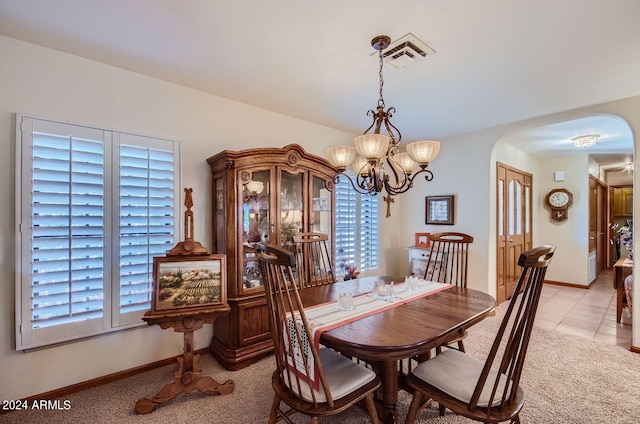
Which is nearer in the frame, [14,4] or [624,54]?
[14,4]

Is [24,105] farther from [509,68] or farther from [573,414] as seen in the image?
[573,414]

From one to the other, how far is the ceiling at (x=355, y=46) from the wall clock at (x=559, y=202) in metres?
3.11

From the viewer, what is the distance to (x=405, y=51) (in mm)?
2049

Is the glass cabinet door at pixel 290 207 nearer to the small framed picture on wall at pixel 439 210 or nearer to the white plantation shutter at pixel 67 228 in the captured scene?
the white plantation shutter at pixel 67 228

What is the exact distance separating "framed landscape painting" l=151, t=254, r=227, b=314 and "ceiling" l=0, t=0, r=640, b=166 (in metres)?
1.55

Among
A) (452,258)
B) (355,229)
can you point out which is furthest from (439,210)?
(452,258)

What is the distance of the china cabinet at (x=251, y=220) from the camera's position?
2592 mm

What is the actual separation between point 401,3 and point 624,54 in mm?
1843

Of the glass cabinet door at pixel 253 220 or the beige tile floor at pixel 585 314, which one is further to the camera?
the beige tile floor at pixel 585 314

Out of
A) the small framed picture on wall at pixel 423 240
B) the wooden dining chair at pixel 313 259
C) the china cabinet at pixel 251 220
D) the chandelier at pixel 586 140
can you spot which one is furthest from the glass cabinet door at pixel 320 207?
the chandelier at pixel 586 140

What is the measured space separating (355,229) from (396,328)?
2680 mm

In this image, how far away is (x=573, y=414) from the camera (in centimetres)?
194

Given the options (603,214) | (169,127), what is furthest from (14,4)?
(603,214)

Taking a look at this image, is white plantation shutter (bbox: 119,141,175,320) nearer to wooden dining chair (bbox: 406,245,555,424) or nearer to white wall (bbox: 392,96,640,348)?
wooden dining chair (bbox: 406,245,555,424)
